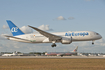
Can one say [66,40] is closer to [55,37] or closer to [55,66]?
[55,37]

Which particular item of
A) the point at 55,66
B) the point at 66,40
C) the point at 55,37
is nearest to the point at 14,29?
the point at 55,37

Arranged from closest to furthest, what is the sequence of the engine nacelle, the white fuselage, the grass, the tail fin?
the grass
the white fuselage
the engine nacelle
the tail fin

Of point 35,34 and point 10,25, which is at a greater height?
point 10,25

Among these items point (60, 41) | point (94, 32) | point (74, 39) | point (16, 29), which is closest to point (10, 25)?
A: point (16, 29)

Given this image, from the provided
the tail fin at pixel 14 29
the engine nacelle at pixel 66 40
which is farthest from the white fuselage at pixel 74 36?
the tail fin at pixel 14 29

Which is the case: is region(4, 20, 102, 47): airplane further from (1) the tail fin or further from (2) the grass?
(2) the grass

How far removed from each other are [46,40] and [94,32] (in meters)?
14.6

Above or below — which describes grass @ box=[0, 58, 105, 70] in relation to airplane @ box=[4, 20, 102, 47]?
below

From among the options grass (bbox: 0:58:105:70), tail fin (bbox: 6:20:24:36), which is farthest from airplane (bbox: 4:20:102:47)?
grass (bbox: 0:58:105:70)

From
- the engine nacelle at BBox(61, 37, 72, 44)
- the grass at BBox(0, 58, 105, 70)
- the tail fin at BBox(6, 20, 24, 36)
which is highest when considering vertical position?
the tail fin at BBox(6, 20, 24, 36)

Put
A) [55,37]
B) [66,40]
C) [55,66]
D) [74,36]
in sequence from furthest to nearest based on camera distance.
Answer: [55,37]
[66,40]
[74,36]
[55,66]

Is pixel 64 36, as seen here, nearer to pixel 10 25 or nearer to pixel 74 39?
pixel 74 39

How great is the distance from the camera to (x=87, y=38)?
4956 centimetres

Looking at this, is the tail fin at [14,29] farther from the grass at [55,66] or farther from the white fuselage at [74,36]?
the grass at [55,66]
